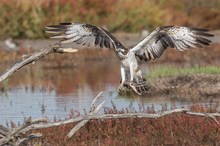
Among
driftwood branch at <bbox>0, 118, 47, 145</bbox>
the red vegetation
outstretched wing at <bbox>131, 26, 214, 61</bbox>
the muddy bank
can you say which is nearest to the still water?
the muddy bank

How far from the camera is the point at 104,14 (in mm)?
36688

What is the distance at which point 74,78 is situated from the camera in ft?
76.5

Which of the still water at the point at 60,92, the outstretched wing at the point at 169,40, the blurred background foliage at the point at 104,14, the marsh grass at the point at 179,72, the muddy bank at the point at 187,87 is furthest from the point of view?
the blurred background foliage at the point at 104,14

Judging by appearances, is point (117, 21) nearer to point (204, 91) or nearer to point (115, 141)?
point (204, 91)

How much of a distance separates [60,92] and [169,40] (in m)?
7.06

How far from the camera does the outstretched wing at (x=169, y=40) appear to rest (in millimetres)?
12703

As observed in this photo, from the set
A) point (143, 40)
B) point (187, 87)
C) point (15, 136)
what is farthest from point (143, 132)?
point (187, 87)

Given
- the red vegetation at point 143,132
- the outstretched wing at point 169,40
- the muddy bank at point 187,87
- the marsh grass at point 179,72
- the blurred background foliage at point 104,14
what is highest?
the blurred background foliage at point 104,14

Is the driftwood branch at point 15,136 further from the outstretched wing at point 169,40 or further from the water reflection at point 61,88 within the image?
the water reflection at point 61,88

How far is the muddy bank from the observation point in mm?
17906

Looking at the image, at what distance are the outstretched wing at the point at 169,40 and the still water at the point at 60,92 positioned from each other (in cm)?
159

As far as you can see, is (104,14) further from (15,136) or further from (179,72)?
(15,136)

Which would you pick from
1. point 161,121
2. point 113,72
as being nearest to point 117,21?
point 113,72

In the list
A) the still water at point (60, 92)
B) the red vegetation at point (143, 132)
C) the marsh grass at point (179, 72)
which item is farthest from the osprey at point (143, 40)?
the marsh grass at point (179, 72)
